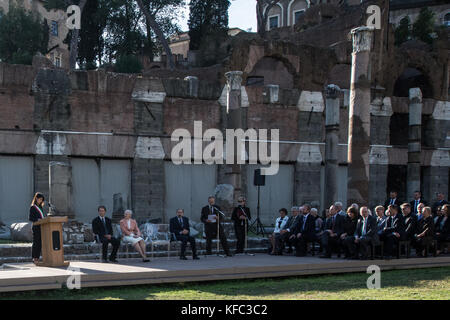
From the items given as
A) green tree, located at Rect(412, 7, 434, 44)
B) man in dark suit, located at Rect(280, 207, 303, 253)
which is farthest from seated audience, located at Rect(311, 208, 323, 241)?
green tree, located at Rect(412, 7, 434, 44)

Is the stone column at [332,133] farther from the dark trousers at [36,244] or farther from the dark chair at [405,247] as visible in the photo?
the dark trousers at [36,244]

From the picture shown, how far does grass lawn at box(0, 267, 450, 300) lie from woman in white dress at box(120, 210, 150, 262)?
2.51 m

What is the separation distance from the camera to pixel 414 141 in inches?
964

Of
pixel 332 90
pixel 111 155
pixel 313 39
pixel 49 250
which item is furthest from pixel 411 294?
pixel 313 39

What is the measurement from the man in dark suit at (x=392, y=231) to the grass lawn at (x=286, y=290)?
184 cm

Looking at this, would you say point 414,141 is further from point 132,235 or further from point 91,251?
point 91,251

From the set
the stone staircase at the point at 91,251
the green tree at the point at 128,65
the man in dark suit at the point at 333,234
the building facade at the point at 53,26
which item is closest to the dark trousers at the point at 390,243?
the man in dark suit at the point at 333,234

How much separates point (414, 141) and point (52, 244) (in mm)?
16405

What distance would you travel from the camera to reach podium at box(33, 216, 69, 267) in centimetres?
1188

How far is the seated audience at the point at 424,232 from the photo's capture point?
14.5 meters

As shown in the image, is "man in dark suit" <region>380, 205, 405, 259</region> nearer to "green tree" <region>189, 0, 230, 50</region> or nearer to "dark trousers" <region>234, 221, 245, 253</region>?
"dark trousers" <region>234, 221, 245, 253</region>

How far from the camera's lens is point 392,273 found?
12742 millimetres

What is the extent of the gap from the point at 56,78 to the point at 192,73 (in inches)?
486

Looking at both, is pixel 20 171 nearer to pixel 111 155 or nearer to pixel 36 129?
pixel 36 129
